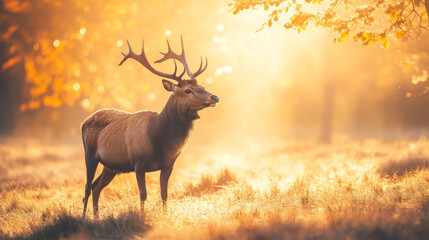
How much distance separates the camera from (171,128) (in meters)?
6.72

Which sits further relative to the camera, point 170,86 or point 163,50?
point 163,50

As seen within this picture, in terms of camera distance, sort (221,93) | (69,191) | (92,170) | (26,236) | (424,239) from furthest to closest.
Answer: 1. (221,93)
2. (69,191)
3. (92,170)
4. (26,236)
5. (424,239)

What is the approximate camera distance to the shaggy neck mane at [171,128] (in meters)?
6.67

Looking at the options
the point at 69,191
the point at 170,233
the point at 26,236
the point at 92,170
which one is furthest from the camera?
the point at 69,191

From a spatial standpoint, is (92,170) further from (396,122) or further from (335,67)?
(396,122)

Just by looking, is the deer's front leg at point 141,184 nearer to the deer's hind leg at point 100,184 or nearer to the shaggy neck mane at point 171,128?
the shaggy neck mane at point 171,128

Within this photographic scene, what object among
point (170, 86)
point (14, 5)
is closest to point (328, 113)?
point (14, 5)

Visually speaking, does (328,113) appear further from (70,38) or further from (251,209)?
(251,209)

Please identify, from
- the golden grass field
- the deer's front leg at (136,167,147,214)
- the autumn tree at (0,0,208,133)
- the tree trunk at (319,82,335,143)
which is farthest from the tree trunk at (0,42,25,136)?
the deer's front leg at (136,167,147,214)

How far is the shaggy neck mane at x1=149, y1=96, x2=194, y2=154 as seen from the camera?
667 cm

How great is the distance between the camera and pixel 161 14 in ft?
46.2

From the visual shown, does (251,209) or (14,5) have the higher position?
(14,5)

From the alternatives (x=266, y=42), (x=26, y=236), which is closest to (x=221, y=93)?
(x=266, y=42)

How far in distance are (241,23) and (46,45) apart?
5.78m
